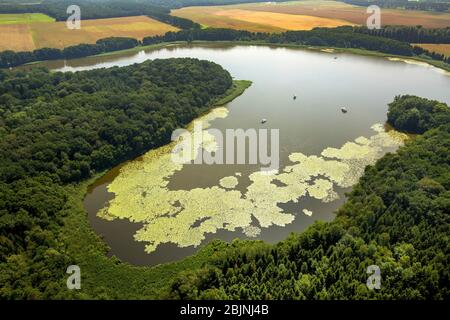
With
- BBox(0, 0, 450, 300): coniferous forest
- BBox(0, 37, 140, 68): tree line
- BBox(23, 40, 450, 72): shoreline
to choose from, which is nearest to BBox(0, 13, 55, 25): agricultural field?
BBox(0, 37, 140, 68): tree line

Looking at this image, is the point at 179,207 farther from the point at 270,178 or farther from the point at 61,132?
the point at 61,132

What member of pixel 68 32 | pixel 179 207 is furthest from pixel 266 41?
pixel 179 207

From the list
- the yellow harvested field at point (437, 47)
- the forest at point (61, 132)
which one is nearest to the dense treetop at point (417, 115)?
the forest at point (61, 132)

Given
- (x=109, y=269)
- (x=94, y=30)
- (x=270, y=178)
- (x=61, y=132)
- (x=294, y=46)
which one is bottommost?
(x=109, y=269)

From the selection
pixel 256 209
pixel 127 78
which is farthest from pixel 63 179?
pixel 127 78

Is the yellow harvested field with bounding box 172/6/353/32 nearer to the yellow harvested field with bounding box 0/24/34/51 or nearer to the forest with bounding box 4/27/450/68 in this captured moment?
the forest with bounding box 4/27/450/68

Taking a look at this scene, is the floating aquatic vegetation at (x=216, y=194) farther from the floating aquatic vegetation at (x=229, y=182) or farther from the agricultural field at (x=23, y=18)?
the agricultural field at (x=23, y=18)
